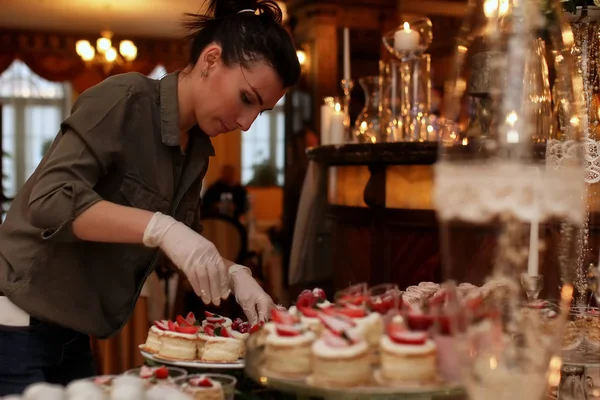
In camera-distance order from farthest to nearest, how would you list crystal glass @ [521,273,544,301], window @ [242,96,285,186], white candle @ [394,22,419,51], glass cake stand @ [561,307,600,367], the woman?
window @ [242,96,285,186] → white candle @ [394,22,419,51] → the woman → glass cake stand @ [561,307,600,367] → crystal glass @ [521,273,544,301]

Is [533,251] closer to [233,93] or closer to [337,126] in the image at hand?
[233,93]

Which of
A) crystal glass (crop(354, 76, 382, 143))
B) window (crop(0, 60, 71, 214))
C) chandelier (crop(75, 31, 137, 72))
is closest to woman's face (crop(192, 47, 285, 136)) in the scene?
crystal glass (crop(354, 76, 382, 143))

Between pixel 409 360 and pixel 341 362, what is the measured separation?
0.28 ft

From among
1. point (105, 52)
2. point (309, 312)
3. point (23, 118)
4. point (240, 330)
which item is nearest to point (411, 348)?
point (309, 312)

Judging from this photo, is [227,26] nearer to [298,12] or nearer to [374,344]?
[374,344]

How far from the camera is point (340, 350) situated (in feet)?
3.19

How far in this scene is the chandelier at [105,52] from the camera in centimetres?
889

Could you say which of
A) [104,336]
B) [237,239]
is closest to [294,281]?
[237,239]

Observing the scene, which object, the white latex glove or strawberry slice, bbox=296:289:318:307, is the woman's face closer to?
the white latex glove

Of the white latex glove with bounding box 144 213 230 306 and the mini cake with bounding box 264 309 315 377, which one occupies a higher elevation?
the white latex glove with bounding box 144 213 230 306

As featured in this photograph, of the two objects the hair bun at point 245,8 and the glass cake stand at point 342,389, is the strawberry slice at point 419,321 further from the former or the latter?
the hair bun at point 245,8

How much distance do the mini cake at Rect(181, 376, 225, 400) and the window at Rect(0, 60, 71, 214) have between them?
10.1 meters

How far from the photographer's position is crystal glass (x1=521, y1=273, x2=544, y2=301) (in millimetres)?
1047

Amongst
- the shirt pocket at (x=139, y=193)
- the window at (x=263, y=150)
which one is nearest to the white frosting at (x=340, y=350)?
the shirt pocket at (x=139, y=193)
